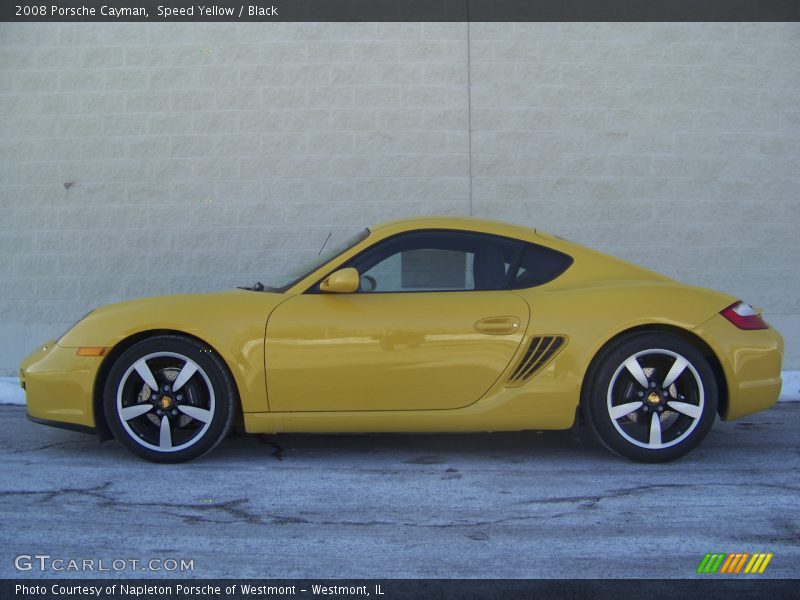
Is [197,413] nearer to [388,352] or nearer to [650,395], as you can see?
[388,352]

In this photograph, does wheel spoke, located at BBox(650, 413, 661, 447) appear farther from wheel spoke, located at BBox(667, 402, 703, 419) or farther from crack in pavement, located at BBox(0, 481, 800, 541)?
crack in pavement, located at BBox(0, 481, 800, 541)

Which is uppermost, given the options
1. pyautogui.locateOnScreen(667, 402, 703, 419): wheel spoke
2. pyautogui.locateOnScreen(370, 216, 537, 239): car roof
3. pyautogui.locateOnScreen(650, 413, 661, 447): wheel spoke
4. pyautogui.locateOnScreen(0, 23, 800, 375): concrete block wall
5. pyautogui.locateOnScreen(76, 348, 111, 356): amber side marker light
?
pyautogui.locateOnScreen(0, 23, 800, 375): concrete block wall

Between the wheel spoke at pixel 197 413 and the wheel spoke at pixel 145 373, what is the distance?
0.19m

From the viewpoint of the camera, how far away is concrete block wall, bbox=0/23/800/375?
27.6 feet

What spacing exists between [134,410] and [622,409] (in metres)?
2.60

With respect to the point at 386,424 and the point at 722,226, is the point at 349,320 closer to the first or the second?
Result: the point at 386,424

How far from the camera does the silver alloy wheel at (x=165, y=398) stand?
4.96 meters

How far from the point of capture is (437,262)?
5.24 m

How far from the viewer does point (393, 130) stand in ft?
27.6

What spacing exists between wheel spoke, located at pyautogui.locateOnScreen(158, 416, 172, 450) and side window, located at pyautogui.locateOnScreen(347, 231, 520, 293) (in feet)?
4.19
